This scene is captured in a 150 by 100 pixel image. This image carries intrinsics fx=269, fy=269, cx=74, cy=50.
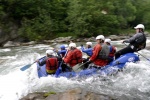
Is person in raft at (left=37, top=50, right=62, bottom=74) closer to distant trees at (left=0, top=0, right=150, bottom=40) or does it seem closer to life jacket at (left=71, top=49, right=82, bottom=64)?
life jacket at (left=71, top=49, right=82, bottom=64)

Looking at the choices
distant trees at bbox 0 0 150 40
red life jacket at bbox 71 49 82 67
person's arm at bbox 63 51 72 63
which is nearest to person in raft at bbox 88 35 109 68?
red life jacket at bbox 71 49 82 67

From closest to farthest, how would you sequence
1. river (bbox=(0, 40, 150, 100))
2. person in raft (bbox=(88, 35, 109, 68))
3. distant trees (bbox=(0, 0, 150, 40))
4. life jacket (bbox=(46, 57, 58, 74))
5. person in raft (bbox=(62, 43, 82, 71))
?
river (bbox=(0, 40, 150, 100)) < person in raft (bbox=(88, 35, 109, 68)) < life jacket (bbox=(46, 57, 58, 74)) < person in raft (bbox=(62, 43, 82, 71)) < distant trees (bbox=(0, 0, 150, 40))

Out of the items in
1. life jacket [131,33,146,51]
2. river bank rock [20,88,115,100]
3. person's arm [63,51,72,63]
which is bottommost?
river bank rock [20,88,115,100]

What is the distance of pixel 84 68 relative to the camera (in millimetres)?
9219

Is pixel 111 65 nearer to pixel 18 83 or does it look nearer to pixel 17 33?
pixel 18 83

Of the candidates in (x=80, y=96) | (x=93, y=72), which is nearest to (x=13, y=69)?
(x=93, y=72)

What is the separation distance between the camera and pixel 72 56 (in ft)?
Answer: 29.3

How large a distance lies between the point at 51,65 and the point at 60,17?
22.0 metres

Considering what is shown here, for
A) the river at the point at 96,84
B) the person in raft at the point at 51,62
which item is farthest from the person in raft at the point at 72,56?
the river at the point at 96,84

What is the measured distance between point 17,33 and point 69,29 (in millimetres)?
5575

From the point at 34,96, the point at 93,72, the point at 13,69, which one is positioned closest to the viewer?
the point at 34,96

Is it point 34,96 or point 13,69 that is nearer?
point 34,96

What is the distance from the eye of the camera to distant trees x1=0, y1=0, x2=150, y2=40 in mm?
26828

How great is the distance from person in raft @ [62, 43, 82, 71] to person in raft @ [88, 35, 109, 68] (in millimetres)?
420
